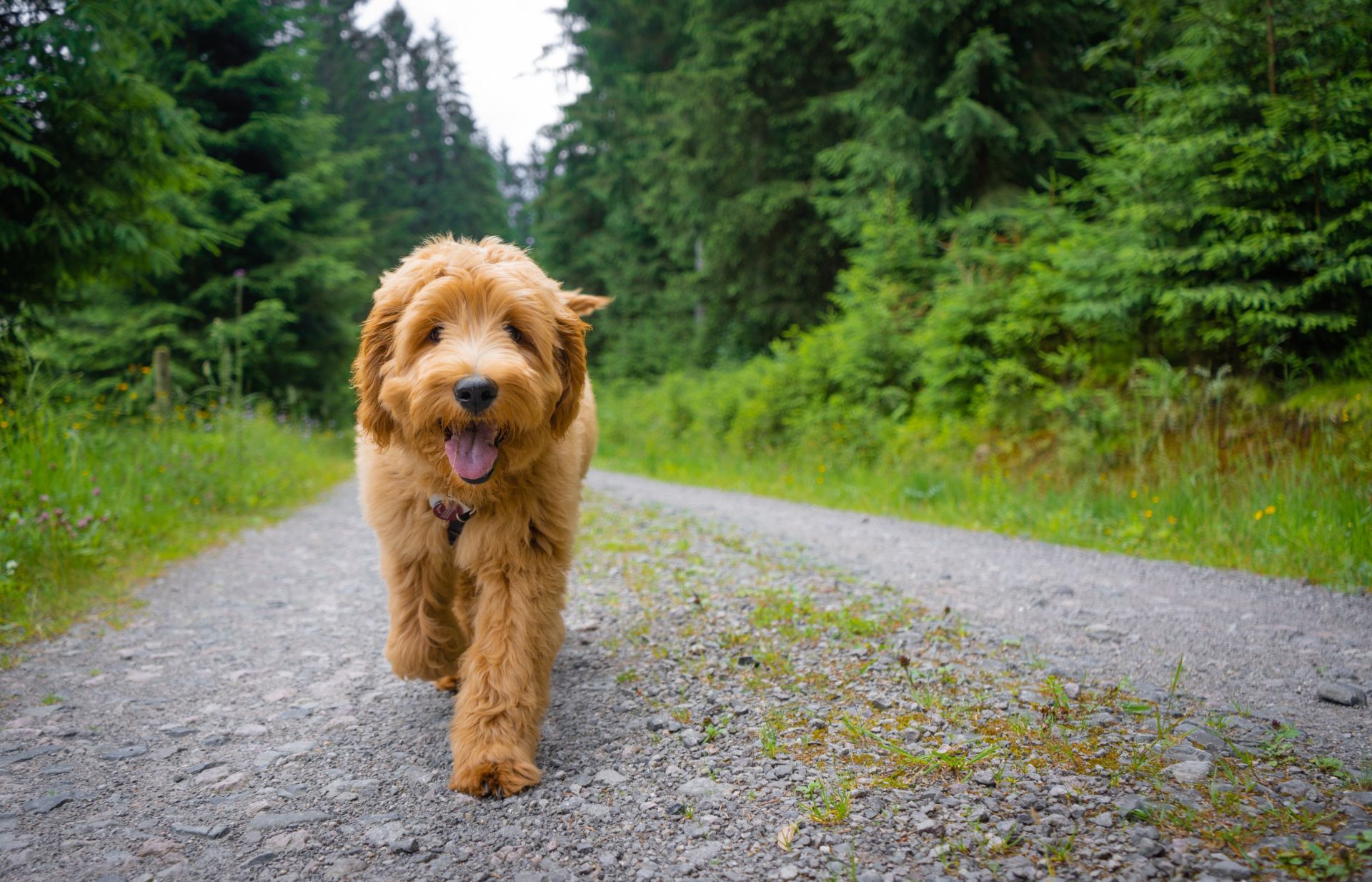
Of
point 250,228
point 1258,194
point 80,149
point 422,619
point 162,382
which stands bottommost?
point 422,619

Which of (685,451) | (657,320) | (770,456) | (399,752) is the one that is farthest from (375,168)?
(399,752)

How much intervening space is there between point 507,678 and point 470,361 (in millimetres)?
1192

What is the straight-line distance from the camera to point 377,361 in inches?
122

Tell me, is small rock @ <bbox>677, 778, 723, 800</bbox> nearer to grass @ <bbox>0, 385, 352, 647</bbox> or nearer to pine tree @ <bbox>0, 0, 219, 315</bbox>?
grass @ <bbox>0, 385, 352, 647</bbox>

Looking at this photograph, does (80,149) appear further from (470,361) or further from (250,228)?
(250,228)

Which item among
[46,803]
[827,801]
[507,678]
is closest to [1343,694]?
[827,801]

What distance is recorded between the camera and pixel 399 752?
2.77 metres

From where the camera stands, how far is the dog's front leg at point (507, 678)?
251 centimetres

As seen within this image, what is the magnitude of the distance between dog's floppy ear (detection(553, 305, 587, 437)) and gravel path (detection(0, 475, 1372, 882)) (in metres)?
1.22

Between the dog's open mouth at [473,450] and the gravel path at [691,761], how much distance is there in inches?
42.1

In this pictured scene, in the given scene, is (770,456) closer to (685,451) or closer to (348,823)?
(685,451)

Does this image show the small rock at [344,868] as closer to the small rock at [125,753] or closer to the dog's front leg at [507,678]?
the dog's front leg at [507,678]

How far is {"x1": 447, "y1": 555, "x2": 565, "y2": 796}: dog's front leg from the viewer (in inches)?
98.8

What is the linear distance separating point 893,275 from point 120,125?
9269 mm
